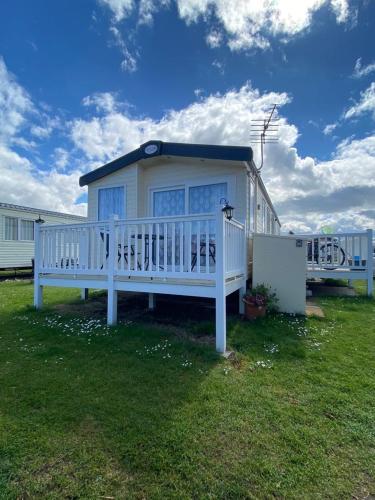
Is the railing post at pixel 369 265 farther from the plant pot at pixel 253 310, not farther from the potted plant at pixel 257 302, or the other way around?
the plant pot at pixel 253 310

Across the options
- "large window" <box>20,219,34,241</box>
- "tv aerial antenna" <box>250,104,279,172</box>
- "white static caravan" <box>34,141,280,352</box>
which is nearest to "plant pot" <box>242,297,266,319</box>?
"white static caravan" <box>34,141,280,352</box>

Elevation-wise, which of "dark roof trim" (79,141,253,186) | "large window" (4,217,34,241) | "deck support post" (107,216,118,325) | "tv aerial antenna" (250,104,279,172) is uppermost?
"tv aerial antenna" (250,104,279,172)

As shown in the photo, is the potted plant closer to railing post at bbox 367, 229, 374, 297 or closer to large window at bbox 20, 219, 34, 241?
railing post at bbox 367, 229, 374, 297

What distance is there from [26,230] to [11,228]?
0.75 metres

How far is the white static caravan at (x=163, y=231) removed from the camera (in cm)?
392

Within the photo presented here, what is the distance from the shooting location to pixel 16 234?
13219 millimetres

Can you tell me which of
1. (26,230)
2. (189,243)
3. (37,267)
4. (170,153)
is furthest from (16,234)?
(189,243)

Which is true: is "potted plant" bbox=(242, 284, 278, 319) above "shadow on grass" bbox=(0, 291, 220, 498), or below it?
above

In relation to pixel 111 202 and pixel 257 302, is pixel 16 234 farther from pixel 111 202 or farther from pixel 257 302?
pixel 257 302

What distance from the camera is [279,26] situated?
24.8 ft

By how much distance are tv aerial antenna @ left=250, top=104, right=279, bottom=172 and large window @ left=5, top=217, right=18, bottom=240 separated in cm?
1196

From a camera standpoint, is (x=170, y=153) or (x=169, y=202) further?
(x=169, y=202)

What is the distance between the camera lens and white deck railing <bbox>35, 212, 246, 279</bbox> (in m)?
3.90

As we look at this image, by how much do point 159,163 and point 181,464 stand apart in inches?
254
